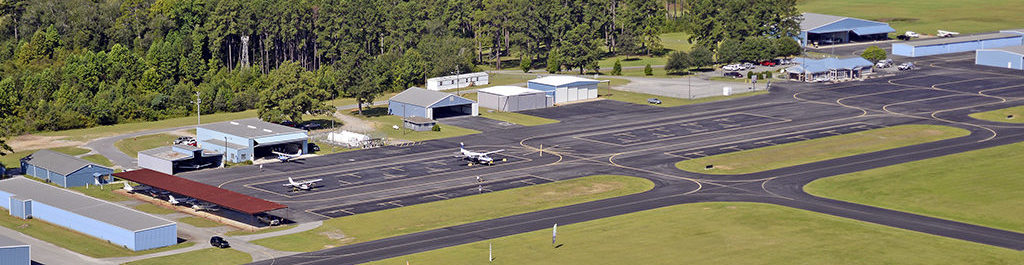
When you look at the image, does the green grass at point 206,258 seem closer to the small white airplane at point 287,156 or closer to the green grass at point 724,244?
the green grass at point 724,244

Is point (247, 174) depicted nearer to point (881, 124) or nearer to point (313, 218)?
point (313, 218)

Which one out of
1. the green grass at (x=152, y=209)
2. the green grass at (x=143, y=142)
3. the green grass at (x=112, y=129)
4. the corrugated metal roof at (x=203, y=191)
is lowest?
the green grass at (x=152, y=209)

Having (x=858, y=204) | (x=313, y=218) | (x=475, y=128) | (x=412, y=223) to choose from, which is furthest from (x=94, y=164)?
(x=858, y=204)

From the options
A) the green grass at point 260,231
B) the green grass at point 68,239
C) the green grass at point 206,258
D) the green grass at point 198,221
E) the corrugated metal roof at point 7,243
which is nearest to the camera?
the corrugated metal roof at point 7,243

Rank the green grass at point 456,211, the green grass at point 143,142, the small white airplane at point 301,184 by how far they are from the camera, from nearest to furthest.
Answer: the green grass at point 456,211 → the small white airplane at point 301,184 → the green grass at point 143,142

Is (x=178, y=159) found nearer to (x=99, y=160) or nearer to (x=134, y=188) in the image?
(x=134, y=188)

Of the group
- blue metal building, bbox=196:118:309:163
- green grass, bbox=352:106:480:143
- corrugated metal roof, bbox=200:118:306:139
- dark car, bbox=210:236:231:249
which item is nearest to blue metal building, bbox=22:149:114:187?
blue metal building, bbox=196:118:309:163

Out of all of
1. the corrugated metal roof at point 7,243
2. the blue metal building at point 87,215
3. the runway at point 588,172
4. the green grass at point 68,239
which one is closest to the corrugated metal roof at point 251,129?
the runway at point 588,172
